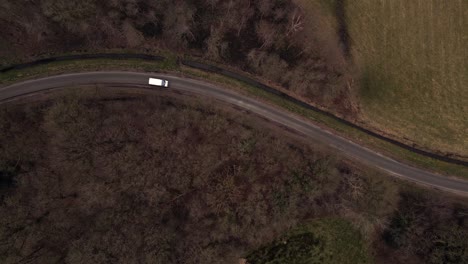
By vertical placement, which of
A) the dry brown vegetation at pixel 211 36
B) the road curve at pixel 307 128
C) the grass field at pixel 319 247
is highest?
the dry brown vegetation at pixel 211 36

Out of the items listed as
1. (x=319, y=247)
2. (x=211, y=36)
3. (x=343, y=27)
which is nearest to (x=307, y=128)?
(x=343, y=27)

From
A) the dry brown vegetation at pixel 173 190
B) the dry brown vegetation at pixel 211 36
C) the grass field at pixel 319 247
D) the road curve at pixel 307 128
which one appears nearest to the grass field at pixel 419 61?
the road curve at pixel 307 128

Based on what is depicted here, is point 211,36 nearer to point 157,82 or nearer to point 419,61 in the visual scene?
point 157,82

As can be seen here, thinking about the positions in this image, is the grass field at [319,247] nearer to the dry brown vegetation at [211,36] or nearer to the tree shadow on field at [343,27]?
the dry brown vegetation at [211,36]

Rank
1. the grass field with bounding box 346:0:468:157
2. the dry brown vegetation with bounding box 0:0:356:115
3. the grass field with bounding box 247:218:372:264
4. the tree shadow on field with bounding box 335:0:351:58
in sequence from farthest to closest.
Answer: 1. the tree shadow on field with bounding box 335:0:351:58
2. the grass field with bounding box 346:0:468:157
3. the grass field with bounding box 247:218:372:264
4. the dry brown vegetation with bounding box 0:0:356:115

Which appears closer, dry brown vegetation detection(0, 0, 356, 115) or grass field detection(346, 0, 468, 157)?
dry brown vegetation detection(0, 0, 356, 115)

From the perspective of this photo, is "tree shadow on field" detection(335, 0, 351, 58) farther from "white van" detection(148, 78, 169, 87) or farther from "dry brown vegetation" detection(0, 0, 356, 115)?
"white van" detection(148, 78, 169, 87)

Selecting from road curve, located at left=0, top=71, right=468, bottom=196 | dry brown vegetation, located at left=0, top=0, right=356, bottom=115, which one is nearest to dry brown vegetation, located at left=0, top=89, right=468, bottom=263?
road curve, located at left=0, top=71, right=468, bottom=196
